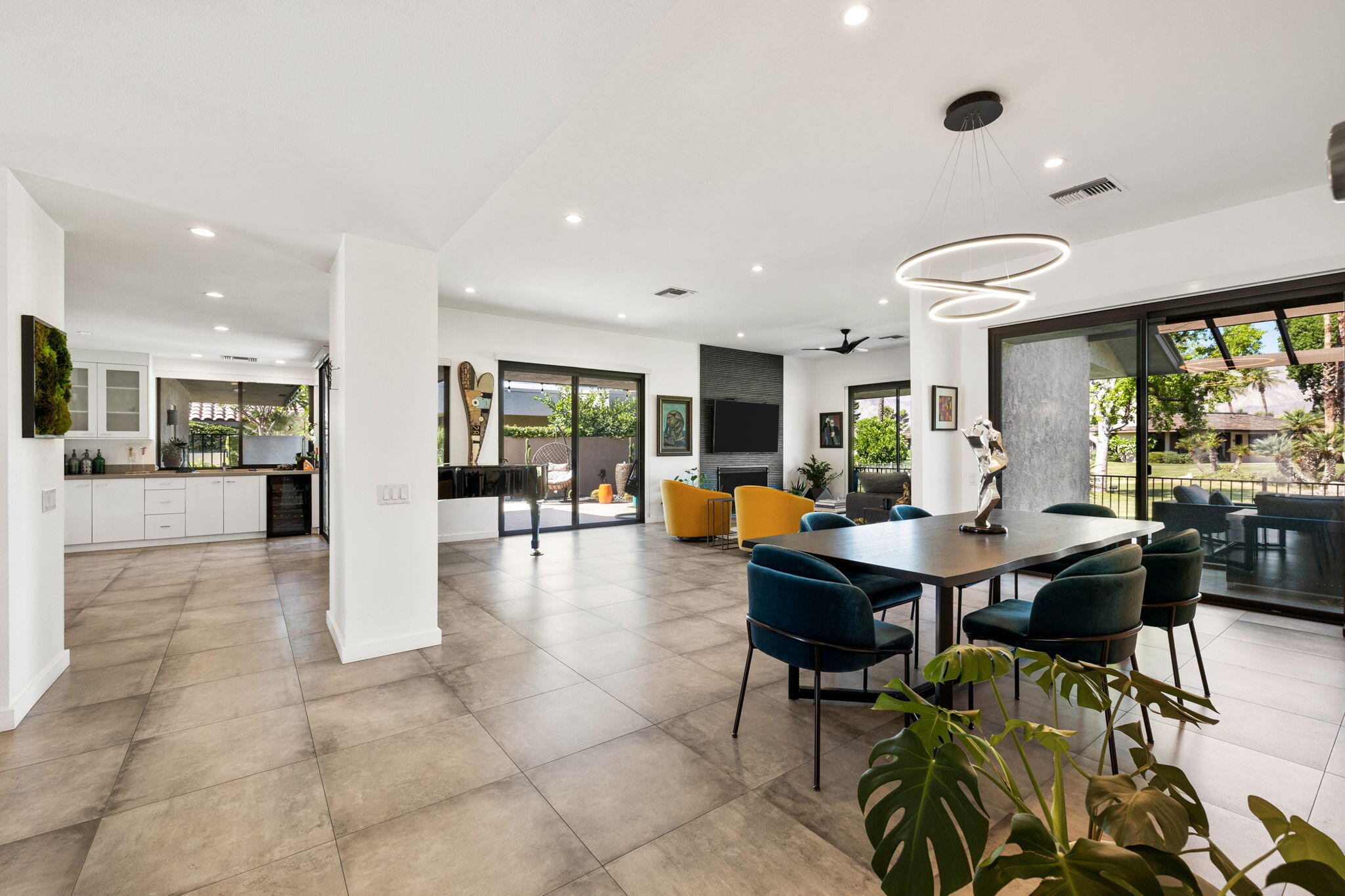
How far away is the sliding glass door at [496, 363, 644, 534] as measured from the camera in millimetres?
8031

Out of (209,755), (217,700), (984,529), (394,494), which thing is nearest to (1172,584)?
(984,529)

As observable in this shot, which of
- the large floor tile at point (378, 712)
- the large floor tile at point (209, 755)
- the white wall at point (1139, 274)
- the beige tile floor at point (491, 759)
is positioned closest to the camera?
the beige tile floor at point (491, 759)

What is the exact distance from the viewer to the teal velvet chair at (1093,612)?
7.43ft

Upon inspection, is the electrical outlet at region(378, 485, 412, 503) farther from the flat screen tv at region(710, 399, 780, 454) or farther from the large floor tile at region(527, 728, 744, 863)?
the flat screen tv at region(710, 399, 780, 454)

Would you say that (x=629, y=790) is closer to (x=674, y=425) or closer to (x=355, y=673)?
(x=355, y=673)

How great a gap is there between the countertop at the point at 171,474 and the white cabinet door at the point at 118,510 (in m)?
0.05

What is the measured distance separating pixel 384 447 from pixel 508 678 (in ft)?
5.05

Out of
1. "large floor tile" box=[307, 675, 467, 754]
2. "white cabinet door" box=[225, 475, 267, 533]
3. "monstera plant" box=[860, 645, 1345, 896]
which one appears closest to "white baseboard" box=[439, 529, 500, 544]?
"white cabinet door" box=[225, 475, 267, 533]

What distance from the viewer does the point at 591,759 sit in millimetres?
2416

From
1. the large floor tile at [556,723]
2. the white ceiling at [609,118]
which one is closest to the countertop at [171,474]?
the white ceiling at [609,118]

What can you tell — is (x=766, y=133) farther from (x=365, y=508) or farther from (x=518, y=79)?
(x=365, y=508)

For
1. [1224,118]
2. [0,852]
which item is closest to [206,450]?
[0,852]

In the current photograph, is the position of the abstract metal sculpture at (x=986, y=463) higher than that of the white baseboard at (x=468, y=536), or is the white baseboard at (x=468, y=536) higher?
the abstract metal sculpture at (x=986, y=463)

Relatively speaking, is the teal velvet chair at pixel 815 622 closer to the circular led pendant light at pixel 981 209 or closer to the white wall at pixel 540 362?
the circular led pendant light at pixel 981 209
